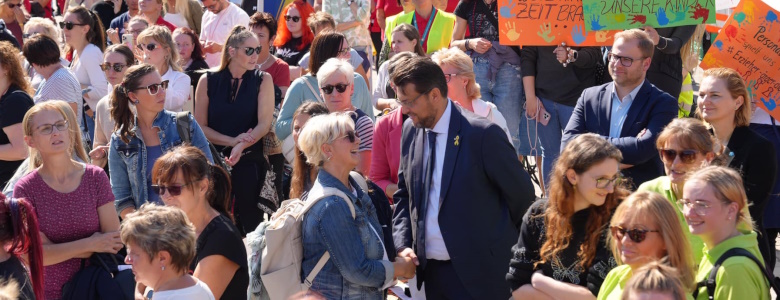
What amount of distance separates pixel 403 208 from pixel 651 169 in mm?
1613

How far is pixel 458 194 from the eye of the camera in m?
4.86

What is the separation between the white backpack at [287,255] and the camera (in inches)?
177

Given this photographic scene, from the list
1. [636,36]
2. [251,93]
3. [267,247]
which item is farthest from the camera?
[251,93]

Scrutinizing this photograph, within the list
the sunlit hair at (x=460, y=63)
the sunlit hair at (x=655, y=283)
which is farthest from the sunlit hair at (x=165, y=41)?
the sunlit hair at (x=655, y=283)

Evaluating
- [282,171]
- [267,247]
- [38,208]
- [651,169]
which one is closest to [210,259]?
[267,247]

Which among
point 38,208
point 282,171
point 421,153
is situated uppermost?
point 421,153

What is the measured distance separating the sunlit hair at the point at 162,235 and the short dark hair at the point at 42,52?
4091 mm

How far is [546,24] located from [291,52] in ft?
9.95

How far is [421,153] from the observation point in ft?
16.4

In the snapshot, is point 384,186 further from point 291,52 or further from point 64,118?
point 291,52

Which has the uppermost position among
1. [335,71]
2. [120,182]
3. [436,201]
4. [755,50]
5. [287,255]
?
[755,50]

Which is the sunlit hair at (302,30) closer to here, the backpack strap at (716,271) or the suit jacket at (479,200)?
the suit jacket at (479,200)

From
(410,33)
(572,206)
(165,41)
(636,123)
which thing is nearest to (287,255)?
(572,206)

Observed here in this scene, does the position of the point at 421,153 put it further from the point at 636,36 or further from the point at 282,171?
the point at 282,171
